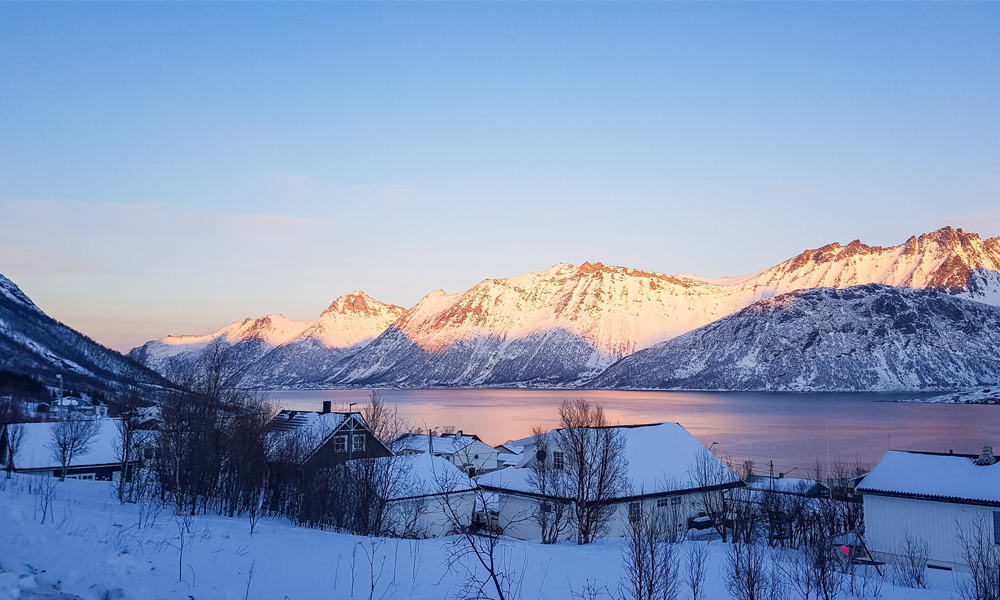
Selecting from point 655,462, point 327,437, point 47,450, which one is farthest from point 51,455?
point 655,462

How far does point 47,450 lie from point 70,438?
12.9ft

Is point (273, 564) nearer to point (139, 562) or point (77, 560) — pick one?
point (139, 562)

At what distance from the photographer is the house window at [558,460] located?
32688 millimetres

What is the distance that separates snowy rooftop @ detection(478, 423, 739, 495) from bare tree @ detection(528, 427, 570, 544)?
0.87m

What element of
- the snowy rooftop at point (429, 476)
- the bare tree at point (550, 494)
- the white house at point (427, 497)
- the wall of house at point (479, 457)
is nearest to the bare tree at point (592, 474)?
the bare tree at point (550, 494)

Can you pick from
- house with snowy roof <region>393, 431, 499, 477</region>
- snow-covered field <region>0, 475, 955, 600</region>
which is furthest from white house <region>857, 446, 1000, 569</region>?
house with snowy roof <region>393, 431, 499, 477</region>

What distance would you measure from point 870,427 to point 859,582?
365ft

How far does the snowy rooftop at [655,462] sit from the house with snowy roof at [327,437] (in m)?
8.86

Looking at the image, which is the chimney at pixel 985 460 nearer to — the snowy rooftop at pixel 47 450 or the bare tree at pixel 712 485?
the bare tree at pixel 712 485

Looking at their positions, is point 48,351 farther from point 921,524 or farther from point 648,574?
point 648,574

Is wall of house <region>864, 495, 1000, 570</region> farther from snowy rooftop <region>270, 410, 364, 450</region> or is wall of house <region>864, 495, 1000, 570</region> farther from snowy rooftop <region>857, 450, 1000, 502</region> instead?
snowy rooftop <region>270, 410, 364, 450</region>

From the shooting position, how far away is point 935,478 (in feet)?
83.8

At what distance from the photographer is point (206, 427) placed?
1146 inches

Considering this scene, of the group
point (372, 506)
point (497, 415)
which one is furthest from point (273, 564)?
point (497, 415)
